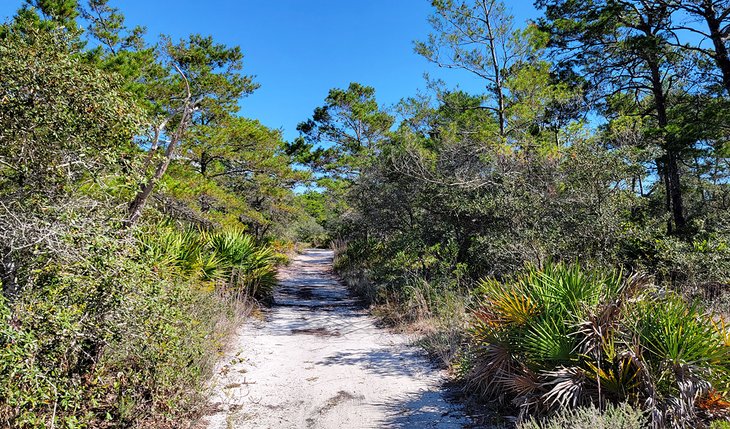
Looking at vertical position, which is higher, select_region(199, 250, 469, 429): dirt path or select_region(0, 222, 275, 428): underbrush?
select_region(0, 222, 275, 428): underbrush

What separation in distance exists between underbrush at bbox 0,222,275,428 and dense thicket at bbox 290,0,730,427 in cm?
329

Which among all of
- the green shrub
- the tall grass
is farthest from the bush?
the tall grass

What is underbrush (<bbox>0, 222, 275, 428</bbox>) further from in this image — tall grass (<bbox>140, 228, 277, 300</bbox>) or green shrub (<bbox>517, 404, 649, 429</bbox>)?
tall grass (<bbox>140, 228, 277, 300</bbox>)

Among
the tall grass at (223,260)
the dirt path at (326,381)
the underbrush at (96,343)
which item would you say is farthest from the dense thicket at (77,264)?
the tall grass at (223,260)

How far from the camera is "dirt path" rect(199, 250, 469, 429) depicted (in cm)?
396

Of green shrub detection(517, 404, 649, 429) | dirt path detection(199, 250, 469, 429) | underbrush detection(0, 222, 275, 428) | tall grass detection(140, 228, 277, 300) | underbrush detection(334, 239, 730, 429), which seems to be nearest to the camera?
underbrush detection(0, 222, 275, 428)

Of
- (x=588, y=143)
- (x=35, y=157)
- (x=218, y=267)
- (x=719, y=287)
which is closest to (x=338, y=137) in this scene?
(x=218, y=267)

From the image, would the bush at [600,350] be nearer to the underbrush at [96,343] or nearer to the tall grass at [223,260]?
the underbrush at [96,343]

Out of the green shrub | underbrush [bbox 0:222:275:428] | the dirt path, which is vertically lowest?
the dirt path

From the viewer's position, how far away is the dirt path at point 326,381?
3.96 metres

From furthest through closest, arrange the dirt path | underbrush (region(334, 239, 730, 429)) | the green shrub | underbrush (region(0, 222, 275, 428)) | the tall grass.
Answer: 1. the tall grass
2. the dirt path
3. underbrush (region(334, 239, 730, 429))
4. the green shrub
5. underbrush (region(0, 222, 275, 428))

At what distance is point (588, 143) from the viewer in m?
7.02

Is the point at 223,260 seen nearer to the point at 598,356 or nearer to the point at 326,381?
the point at 326,381

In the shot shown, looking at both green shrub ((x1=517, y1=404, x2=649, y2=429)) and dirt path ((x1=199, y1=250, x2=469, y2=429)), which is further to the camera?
dirt path ((x1=199, y1=250, x2=469, y2=429))
